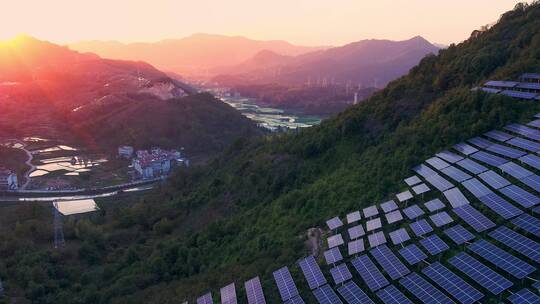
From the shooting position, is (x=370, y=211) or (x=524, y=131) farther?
(x=524, y=131)

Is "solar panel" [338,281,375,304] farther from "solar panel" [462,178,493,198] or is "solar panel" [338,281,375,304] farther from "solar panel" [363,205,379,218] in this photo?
"solar panel" [462,178,493,198]

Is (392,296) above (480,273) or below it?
below

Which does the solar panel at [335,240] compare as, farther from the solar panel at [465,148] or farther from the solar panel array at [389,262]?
the solar panel at [465,148]

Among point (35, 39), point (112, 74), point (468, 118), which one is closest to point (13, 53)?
point (35, 39)

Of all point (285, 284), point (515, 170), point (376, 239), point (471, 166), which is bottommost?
point (285, 284)

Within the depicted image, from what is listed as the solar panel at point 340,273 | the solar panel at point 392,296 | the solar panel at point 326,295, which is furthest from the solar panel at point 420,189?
the solar panel at point 326,295

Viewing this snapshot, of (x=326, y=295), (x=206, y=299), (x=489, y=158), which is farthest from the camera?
(x=489, y=158)

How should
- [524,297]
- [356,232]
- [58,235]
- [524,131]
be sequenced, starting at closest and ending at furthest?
[524,297] < [356,232] < [524,131] < [58,235]

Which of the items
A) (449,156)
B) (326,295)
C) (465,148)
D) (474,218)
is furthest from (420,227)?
(465,148)

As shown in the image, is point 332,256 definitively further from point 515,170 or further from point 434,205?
point 515,170
